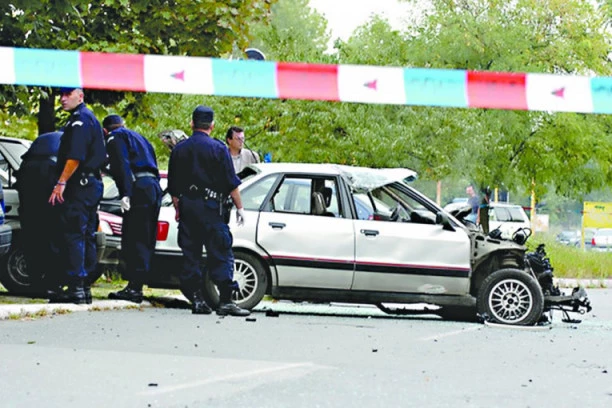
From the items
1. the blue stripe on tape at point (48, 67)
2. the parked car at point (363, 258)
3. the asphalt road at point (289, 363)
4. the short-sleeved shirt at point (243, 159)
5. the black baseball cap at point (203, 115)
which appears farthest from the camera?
the short-sleeved shirt at point (243, 159)

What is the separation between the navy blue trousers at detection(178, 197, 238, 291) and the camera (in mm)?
11734

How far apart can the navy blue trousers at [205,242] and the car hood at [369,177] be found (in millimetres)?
1606

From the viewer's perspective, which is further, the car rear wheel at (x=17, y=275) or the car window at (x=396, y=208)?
the car rear wheel at (x=17, y=275)

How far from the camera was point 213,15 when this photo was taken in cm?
1894

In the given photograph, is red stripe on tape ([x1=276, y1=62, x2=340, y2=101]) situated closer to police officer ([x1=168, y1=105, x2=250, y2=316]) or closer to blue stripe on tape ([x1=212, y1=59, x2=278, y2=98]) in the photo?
blue stripe on tape ([x1=212, y1=59, x2=278, y2=98])

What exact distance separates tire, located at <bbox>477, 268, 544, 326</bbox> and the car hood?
134 centimetres

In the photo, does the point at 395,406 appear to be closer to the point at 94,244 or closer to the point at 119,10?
the point at 94,244

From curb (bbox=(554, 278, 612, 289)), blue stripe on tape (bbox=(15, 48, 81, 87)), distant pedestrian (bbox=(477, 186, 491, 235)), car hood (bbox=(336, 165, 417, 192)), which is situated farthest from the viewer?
distant pedestrian (bbox=(477, 186, 491, 235))

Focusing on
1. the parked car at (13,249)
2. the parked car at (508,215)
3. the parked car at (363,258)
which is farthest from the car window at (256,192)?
the parked car at (508,215)

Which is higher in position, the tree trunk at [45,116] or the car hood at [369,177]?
the tree trunk at [45,116]

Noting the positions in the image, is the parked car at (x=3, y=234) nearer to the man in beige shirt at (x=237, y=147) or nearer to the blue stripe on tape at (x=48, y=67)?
the blue stripe on tape at (x=48, y=67)

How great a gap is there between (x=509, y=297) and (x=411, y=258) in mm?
977

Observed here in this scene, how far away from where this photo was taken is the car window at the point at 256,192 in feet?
41.9

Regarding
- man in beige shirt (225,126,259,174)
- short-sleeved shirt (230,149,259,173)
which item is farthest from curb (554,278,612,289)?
man in beige shirt (225,126,259,174)
